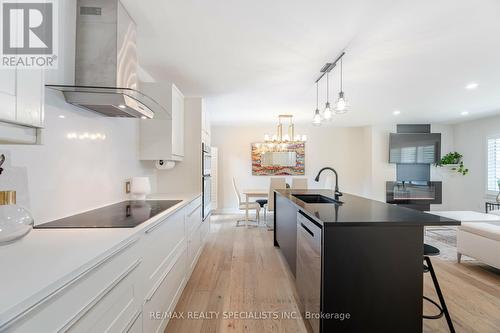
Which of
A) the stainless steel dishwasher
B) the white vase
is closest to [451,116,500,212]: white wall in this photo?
the stainless steel dishwasher

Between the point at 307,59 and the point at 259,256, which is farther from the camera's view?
the point at 259,256

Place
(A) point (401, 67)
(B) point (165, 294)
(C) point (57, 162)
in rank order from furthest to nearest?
(A) point (401, 67)
(B) point (165, 294)
(C) point (57, 162)

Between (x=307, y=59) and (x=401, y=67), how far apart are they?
3.96ft

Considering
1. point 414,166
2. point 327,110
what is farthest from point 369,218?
point 414,166

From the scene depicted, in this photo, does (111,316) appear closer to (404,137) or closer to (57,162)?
(57,162)

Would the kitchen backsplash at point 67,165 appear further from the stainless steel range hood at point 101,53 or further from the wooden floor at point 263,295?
the wooden floor at point 263,295

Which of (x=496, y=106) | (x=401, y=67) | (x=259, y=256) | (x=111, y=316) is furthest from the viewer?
(x=496, y=106)

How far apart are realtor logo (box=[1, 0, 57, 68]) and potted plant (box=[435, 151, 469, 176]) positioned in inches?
311

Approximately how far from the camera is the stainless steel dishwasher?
60.7 inches

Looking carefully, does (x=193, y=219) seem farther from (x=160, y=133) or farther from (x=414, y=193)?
(x=414, y=193)

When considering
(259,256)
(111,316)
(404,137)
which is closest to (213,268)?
(259,256)

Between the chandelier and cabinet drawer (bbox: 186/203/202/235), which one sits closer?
cabinet drawer (bbox: 186/203/202/235)

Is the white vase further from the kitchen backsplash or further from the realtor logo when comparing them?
the realtor logo

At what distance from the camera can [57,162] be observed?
1.53 meters
